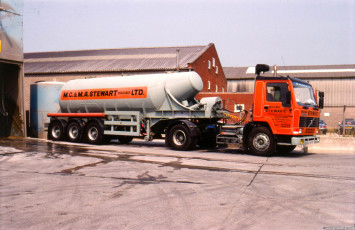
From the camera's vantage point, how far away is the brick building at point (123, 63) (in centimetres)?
3397

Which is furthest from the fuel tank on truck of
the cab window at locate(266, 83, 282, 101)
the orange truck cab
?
the cab window at locate(266, 83, 282, 101)

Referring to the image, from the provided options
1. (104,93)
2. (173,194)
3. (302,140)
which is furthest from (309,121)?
(104,93)

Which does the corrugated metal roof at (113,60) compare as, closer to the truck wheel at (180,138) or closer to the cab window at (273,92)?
the truck wheel at (180,138)

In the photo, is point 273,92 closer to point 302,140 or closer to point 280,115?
point 280,115

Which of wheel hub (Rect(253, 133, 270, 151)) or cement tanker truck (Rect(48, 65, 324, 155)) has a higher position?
cement tanker truck (Rect(48, 65, 324, 155))

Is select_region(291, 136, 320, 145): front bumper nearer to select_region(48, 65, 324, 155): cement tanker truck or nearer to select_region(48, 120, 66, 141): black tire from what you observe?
select_region(48, 65, 324, 155): cement tanker truck

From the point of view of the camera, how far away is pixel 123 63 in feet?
118

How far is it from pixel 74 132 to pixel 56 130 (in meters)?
1.25

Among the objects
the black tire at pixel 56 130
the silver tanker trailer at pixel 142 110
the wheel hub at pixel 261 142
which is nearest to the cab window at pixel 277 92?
the wheel hub at pixel 261 142

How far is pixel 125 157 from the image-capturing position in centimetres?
1194

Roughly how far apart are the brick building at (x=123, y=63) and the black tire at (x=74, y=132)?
51.6ft

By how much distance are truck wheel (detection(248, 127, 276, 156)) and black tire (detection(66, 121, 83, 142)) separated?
8.30 metres

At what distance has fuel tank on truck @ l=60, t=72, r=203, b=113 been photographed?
49.2 feet

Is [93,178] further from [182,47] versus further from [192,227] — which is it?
[182,47]
